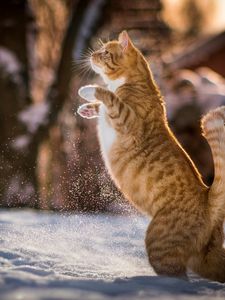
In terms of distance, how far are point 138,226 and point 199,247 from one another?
3257 millimetres

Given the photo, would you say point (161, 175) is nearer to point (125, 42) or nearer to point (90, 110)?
point (90, 110)

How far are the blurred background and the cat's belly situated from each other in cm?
407

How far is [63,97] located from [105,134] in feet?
25.5

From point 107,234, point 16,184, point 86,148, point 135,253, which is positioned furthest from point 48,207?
point 135,253

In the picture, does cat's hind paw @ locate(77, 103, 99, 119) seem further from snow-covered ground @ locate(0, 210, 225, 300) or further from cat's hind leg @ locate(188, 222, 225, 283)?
cat's hind leg @ locate(188, 222, 225, 283)

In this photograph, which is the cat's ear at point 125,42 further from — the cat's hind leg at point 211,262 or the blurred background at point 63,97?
the blurred background at point 63,97

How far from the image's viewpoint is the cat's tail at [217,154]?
4.33 meters

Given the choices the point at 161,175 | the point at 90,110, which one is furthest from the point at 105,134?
the point at 161,175

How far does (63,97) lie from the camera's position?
41.5 feet

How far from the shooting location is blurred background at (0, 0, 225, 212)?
11117 millimetres

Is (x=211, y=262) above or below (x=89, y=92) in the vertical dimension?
below

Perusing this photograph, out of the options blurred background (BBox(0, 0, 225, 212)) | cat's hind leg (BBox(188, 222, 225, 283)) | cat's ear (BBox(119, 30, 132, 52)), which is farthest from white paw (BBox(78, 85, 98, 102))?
blurred background (BBox(0, 0, 225, 212))

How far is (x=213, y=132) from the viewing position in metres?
4.36

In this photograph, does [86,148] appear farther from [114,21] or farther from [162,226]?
[162,226]
